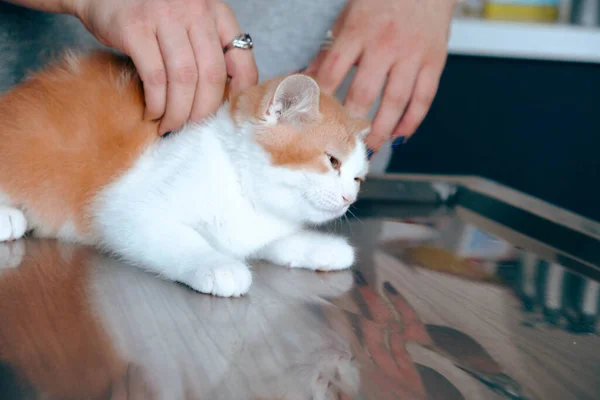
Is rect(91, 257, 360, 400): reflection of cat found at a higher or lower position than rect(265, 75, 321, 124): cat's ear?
lower

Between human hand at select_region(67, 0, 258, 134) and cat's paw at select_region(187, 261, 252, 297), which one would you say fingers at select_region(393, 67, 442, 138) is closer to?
human hand at select_region(67, 0, 258, 134)

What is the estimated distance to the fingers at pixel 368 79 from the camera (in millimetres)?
1014

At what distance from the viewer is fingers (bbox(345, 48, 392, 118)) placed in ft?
3.33

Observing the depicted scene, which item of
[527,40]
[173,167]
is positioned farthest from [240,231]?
[527,40]

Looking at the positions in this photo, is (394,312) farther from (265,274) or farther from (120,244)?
(120,244)

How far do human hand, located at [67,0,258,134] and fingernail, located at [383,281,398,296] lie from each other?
38cm

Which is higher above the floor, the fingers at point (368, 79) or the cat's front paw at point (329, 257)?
the fingers at point (368, 79)

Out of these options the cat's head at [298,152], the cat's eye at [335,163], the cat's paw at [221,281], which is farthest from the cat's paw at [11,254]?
the cat's eye at [335,163]

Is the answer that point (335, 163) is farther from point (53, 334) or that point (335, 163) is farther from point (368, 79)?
point (53, 334)

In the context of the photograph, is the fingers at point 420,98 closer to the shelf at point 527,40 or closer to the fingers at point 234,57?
the fingers at point 234,57

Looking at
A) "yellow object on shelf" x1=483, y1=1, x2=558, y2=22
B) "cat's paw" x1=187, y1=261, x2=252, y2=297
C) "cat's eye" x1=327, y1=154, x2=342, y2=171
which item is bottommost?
"cat's paw" x1=187, y1=261, x2=252, y2=297

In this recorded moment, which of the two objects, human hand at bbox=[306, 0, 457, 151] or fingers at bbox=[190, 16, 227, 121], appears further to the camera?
human hand at bbox=[306, 0, 457, 151]

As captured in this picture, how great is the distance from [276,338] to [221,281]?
14 cm

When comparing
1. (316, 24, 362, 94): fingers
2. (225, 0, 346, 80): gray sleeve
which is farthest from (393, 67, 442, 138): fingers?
(225, 0, 346, 80): gray sleeve
